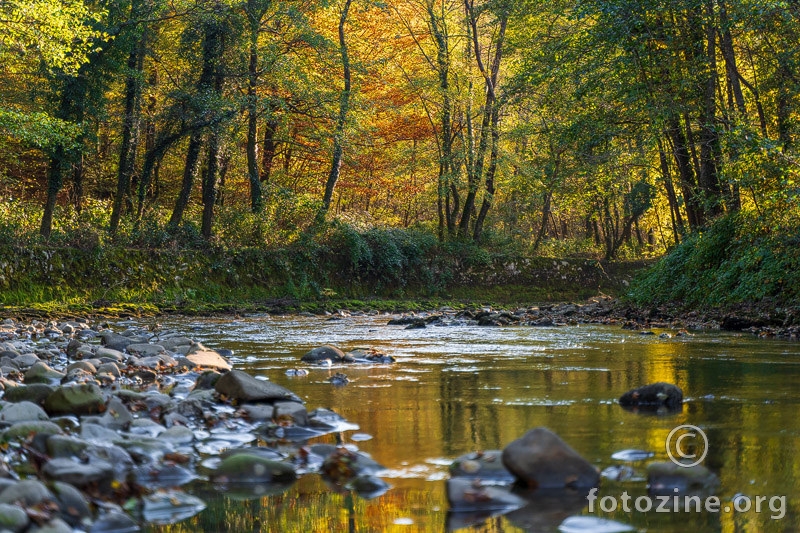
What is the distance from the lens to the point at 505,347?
10172 millimetres

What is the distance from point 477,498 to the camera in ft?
10.3

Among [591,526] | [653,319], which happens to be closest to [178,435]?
[591,526]

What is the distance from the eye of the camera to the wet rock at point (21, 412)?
171 inches

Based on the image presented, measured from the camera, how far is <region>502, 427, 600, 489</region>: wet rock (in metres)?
3.40

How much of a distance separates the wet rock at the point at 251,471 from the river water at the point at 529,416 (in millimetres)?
101

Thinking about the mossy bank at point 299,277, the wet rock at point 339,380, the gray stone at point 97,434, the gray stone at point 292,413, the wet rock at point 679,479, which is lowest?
the wet rock at point 679,479

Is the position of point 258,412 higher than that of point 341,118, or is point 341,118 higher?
point 341,118

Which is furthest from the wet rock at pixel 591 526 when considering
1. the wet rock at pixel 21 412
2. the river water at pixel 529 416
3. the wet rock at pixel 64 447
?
the wet rock at pixel 21 412

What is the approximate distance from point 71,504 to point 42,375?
3677 mm

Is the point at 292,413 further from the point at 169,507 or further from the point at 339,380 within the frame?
the point at 339,380

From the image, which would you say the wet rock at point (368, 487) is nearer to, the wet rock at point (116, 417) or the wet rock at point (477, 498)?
the wet rock at point (477, 498)

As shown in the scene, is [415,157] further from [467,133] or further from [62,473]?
[62,473]

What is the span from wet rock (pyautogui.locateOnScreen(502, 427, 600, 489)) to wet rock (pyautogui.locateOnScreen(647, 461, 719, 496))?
0.79ft

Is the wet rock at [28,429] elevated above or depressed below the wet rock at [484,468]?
above
